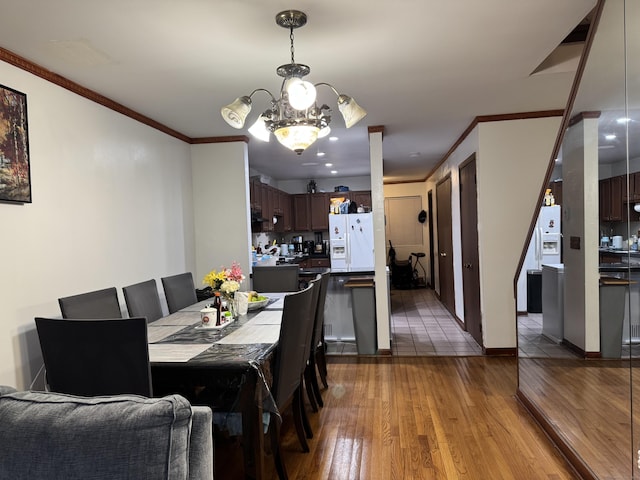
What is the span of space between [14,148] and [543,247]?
10.6 ft

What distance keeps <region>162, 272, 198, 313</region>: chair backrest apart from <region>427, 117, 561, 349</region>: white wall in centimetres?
285

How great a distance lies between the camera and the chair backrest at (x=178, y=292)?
3281 mm

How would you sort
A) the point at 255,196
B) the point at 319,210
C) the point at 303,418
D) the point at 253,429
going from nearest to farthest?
1. the point at 253,429
2. the point at 303,418
3. the point at 255,196
4. the point at 319,210

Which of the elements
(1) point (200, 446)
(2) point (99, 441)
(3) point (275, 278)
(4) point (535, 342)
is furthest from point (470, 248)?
(2) point (99, 441)

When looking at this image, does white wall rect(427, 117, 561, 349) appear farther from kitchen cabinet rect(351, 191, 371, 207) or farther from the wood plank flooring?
kitchen cabinet rect(351, 191, 371, 207)

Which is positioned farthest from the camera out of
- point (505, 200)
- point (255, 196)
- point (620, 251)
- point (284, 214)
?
point (284, 214)

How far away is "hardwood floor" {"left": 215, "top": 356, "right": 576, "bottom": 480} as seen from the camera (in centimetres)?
224

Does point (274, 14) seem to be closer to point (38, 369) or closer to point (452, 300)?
point (38, 369)

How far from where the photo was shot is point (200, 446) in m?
1.01

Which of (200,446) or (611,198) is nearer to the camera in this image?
(200,446)

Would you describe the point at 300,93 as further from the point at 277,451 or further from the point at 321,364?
the point at 321,364

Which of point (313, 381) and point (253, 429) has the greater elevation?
point (253, 429)

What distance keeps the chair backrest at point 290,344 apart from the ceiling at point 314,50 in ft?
4.82

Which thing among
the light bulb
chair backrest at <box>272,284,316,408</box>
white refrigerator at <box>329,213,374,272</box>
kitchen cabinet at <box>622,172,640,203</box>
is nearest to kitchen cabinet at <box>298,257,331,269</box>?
white refrigerator at <box>329,213,374,272</box>
